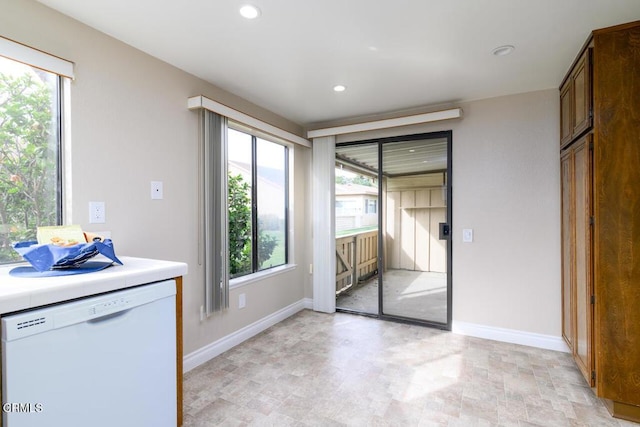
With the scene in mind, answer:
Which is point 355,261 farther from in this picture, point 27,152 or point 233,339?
point 27,152

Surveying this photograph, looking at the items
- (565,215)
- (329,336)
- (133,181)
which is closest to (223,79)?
(133,181)

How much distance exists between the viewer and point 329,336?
3.09 m

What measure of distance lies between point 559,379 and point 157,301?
2.81 m

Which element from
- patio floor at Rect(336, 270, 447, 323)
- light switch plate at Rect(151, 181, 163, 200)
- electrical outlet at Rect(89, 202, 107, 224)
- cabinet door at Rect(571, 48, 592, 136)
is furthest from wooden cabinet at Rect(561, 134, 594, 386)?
electrical outlet at Rect(89, 202, 107, 224)

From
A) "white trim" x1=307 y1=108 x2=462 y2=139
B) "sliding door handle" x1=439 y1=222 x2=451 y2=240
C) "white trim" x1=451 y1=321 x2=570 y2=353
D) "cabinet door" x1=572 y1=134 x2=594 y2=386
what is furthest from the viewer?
"sliding door handle" x1=439 y1=222 x2=451 y2=240

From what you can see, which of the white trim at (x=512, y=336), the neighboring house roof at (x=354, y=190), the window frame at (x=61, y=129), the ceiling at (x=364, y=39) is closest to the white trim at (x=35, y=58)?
the window frame at (x=61, y=129)

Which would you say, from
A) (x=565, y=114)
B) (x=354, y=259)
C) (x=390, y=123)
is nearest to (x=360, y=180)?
(x=354, y=259)

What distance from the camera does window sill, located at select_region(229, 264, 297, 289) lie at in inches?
116

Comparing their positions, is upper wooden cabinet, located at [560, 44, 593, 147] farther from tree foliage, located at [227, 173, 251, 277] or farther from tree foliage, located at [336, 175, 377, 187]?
tree foliage, located at [227, 173, 251, 277]

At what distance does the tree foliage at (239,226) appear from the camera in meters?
3.05

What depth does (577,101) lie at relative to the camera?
223 centimetres

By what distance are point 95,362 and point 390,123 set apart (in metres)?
3.09

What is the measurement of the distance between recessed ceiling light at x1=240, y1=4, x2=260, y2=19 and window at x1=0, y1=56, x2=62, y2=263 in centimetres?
113

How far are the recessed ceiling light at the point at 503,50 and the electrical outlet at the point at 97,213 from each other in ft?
9.26
